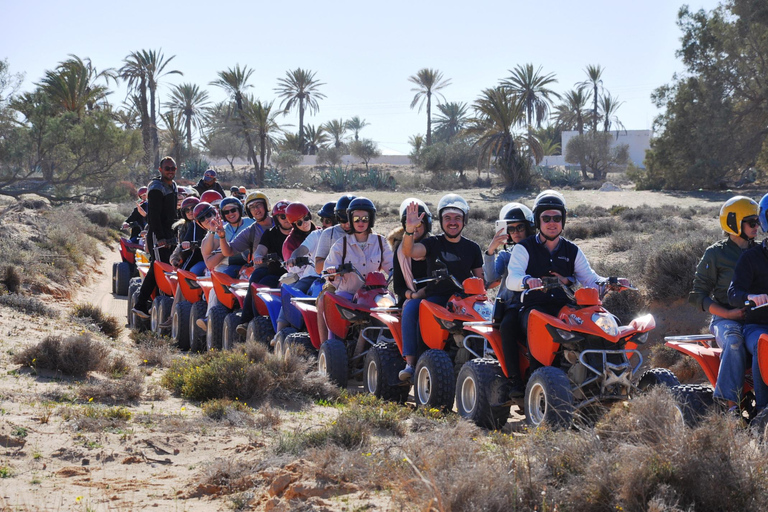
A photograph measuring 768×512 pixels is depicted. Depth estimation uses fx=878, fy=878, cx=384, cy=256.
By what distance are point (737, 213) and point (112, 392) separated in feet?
17.1

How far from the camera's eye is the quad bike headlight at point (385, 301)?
337 inches

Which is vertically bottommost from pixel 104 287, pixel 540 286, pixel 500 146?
pixel 104 287

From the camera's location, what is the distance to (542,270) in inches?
272

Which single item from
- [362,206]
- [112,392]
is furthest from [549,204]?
[112,392]

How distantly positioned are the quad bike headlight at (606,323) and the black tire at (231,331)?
18.1 feet

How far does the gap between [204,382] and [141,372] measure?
1.61m

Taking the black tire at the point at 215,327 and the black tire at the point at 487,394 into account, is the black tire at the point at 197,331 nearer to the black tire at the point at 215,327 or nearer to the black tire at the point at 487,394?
the black tire at the point at 215,327

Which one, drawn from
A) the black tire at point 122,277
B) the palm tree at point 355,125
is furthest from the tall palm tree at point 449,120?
the black tire at point 122,277

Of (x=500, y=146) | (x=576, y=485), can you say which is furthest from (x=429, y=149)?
(x=576, y=485)

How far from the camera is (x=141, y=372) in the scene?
360 inches

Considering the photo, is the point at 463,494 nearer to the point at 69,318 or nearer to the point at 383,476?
the point at 383,476

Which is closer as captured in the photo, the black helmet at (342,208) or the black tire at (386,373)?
the black tire at (386,373)

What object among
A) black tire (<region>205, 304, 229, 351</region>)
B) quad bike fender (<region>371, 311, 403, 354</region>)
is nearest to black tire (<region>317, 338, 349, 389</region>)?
quad bike fender (<region>371, 311, 403, 354</region>)

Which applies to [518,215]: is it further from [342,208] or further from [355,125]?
[355,125]
